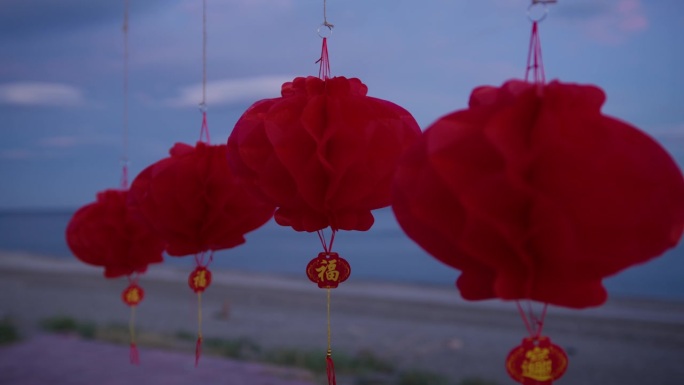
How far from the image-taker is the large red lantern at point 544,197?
0.86 metres

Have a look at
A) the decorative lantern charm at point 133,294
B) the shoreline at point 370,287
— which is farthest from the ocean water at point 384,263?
the decorative lantern charm at point 133,294

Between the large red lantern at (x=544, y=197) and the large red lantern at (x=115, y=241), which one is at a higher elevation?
the large red lantern at (x=115, y=241)

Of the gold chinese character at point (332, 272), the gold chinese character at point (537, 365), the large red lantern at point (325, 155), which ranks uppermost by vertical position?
the large red lantern at point (325, 155)

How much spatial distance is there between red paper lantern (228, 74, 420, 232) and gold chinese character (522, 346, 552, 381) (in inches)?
18.2

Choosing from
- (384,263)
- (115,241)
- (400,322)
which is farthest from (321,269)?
(384,263)

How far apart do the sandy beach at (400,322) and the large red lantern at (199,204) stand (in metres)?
4.18

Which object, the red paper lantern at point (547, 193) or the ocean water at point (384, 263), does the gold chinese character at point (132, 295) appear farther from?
the ocean water at point (384, 263)

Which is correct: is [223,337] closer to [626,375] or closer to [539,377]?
[626,375]

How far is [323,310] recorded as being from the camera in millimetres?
9539

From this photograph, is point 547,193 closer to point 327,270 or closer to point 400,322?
point 327,270

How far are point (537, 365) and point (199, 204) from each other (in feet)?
3.22

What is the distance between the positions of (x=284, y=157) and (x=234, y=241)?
0.51 metres

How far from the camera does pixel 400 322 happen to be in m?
8.53

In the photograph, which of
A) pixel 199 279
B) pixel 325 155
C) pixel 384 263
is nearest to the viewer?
pixel 325 155
